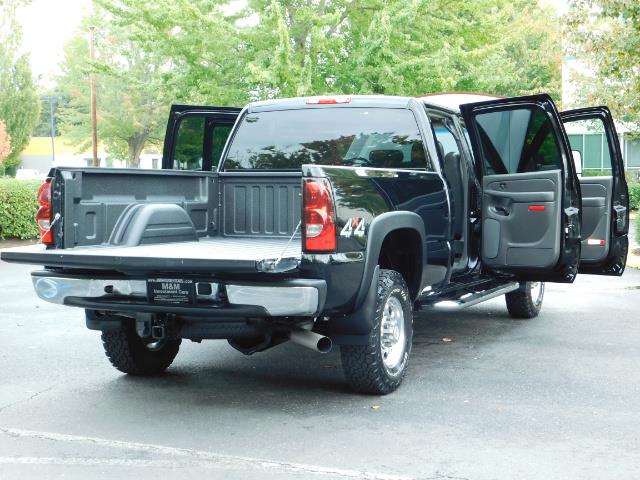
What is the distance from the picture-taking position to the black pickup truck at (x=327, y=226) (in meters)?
5.32

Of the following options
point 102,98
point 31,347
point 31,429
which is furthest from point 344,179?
point 102,98

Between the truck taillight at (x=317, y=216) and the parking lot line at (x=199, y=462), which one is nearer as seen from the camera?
the parking lot line at (x=199, y=462)

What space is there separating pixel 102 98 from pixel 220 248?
45.5 meters

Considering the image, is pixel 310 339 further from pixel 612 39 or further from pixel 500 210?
pixel 612 39

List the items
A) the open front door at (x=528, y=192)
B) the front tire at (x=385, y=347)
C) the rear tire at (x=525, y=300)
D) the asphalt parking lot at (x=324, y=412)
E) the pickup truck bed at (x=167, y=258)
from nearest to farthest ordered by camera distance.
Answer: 1. the asphalt parking lot at (x=324, y=412)
2. the pickup truck bed at (x=167, y=258)
3. the front tire at (x=385, y=347)
4. the open front door at (x=528, y=192)
5. the rear tire at (x=525, y=300)

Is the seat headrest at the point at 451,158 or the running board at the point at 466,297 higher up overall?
the seat headrest at the point at 451,158

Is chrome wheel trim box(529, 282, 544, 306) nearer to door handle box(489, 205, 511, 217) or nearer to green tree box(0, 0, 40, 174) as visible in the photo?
door handle box(489, 205, 511, 217)

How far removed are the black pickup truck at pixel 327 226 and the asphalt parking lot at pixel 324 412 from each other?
44cm

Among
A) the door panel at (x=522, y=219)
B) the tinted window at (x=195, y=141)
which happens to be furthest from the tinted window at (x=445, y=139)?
the tinted window at (x=195, y=141)

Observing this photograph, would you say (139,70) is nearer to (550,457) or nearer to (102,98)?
(102,98)

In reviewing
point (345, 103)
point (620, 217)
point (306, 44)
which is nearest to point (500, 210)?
point (620, 217)

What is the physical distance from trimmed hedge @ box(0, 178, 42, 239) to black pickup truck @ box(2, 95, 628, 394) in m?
11.4

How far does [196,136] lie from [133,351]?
2.85 metres

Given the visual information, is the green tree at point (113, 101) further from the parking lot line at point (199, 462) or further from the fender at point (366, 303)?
the parking lot line at point (199, 462)
